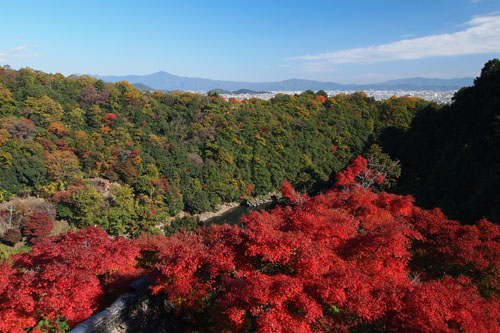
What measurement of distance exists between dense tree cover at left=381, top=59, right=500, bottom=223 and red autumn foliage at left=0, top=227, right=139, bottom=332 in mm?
13377

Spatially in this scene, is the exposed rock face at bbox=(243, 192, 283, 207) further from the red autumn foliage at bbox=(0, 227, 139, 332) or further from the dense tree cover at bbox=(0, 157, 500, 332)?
the red autumn foliage at bbox=(0, 227, 139, 332)

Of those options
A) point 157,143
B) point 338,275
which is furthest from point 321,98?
point 338,275

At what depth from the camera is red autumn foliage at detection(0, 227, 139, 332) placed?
20.2 feet

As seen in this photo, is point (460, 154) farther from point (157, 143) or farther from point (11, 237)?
point (11, 237)

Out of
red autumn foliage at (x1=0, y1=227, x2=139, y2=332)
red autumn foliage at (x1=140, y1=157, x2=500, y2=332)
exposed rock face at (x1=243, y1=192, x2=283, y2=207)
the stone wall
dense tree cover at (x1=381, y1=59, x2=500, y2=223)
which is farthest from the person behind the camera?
exposed rock face at (x1=243, y1=192, x2=283, y2=207)

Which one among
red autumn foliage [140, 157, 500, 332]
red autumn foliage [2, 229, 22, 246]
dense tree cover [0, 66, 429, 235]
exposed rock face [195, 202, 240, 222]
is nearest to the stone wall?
red autumn foliage [140, 157, 500, 332]

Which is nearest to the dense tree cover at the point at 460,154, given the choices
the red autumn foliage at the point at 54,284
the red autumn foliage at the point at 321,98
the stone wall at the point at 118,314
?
the stone wall at the point at 118,314

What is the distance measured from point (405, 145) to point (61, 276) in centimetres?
2662

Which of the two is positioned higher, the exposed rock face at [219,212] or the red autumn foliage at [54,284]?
the red autumn foliage at [54,284]

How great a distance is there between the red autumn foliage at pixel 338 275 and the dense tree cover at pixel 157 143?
18437 mm

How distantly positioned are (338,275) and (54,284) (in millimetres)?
5805

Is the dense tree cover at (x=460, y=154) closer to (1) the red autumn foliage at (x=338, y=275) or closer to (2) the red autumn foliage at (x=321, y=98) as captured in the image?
(1) the red autumn foliage at (x=338, y=275)

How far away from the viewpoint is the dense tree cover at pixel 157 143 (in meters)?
23.0

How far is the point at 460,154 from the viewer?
1741 centimetres
